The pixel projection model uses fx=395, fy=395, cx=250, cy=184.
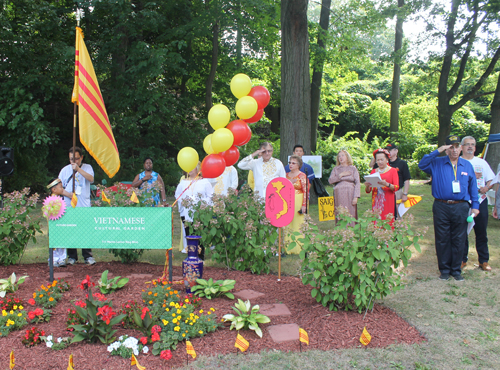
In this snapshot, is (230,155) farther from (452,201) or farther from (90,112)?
(452,201)

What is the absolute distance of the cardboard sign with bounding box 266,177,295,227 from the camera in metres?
4.89

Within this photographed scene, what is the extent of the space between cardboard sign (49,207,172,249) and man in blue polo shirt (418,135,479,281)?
357 cm

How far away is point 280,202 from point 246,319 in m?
1.76

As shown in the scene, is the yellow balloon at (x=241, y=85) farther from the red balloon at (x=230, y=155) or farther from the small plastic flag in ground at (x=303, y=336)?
the small plastic flag in ground at (x=303, y=336)

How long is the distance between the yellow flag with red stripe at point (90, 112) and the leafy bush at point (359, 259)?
2.92 meters

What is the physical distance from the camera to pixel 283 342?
3.35m

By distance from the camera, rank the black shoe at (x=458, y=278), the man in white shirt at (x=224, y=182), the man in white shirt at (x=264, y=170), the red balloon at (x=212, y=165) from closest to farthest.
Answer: the black shoe at (x=458, y=278), the red balloon at (x=212, y=165), the man in white shirt at (x=264, y=170), the man in white shirt at (x=224, y=182)

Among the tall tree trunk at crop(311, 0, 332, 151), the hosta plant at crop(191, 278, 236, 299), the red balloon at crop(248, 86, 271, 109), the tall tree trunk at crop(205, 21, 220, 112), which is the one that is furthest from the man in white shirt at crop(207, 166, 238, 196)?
the tall tree trunk at crop(205, 21, 220, 112)

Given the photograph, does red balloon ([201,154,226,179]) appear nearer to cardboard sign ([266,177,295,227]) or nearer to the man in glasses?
cardboard sign ([266,177,295,227])

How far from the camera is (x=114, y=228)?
4539mm

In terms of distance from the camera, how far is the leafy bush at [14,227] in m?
5.21

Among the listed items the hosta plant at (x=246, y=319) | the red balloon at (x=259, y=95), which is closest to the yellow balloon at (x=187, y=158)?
the red balloon at (x=259, y=95)

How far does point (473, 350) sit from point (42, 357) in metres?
3.48

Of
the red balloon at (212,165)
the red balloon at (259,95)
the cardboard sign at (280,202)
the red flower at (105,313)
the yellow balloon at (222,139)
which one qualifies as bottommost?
the red flower at (105,313)
